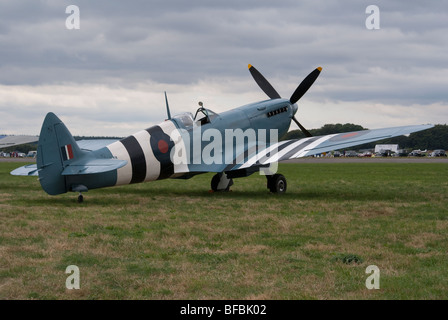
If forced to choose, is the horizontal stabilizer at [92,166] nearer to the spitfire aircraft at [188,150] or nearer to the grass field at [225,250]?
the spitfire aircraft at [188,150]

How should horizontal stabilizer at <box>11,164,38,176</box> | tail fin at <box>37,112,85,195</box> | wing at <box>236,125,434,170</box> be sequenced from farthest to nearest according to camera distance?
wing at <box>236,125,434,170</box> → horizontal stabilizer at <box>11,164,38,176</box> → tail fin at <box>37,112,85,195</box>

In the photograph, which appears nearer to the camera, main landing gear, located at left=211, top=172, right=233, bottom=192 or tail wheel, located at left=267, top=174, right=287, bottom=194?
tail wheel, located at left=267, top=174, right=287, bottom=194

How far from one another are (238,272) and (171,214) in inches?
199

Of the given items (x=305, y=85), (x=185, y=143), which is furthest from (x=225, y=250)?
(x=305, y=85)

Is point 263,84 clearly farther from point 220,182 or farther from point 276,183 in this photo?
point 276,183

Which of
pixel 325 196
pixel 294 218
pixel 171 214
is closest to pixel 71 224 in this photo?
pixel 171 214

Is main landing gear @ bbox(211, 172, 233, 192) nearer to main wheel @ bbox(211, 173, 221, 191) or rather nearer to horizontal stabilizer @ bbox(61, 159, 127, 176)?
main wheel @ bbox(211, 173, 221, 191)

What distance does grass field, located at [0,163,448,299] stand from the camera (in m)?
5.12

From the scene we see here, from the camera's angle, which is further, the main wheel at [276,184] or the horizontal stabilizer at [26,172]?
the main wheel at [276,184]

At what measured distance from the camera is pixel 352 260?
6.16m

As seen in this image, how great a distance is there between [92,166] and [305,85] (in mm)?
9302

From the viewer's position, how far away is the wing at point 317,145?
1434cm

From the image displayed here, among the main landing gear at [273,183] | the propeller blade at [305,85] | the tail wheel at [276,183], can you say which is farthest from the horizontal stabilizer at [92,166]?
the propeller blade at [305,85]

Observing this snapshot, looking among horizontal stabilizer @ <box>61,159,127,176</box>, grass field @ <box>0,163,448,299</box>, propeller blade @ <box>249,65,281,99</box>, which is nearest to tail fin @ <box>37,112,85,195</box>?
horizontal stabilizer @ <box>61,159,127,176</box>
